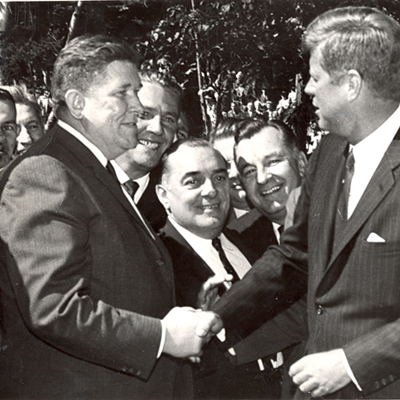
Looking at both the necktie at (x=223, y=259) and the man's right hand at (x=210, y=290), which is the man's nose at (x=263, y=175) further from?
the man's right hand at (x=210, y=290)

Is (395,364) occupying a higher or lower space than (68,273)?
lower

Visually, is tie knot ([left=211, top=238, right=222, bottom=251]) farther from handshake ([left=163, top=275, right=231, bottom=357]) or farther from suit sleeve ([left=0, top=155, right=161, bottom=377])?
suit sleeve ([left=0, top=155, right=161, bottom=377])

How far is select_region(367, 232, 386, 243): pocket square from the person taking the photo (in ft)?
7.41

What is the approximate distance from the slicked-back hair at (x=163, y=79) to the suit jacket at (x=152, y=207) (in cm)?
49

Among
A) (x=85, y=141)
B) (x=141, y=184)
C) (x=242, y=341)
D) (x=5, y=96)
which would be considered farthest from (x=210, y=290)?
(x=5, y=96)

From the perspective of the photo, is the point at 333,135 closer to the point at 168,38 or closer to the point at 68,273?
the point at 168,38

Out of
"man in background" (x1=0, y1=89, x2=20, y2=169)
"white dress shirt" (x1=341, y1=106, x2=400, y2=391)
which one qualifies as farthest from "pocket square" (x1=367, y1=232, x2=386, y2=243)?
"man in background" (x1=0, y1=89, x2=20, y2=169)

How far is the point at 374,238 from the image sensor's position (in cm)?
227

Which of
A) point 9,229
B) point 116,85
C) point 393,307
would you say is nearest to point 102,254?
point 9,229

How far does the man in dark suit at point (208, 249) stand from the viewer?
9.24 ft

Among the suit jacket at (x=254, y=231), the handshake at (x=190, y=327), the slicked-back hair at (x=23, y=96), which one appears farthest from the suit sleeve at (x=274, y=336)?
the slicked-back hair at (x=23, y=96)

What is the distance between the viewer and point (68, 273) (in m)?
2.21

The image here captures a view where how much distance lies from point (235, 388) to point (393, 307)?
0.96 metres

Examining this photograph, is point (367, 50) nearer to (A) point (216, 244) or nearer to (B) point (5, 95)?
(A) point (216, 244)
